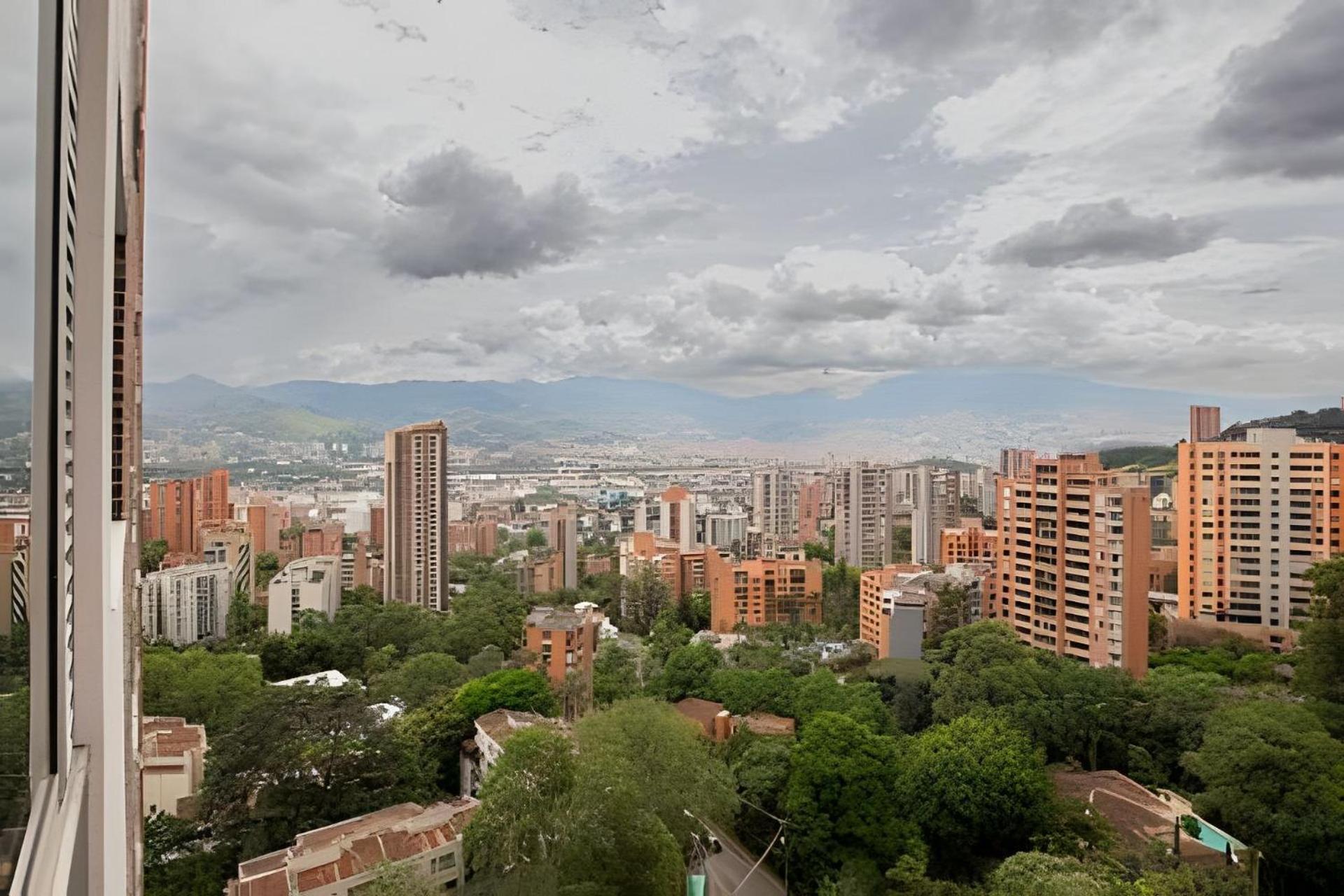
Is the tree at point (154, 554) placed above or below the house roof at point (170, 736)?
above

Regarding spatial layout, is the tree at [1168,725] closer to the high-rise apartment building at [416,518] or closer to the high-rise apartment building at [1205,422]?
the high-rise apartment building at [1205,422]

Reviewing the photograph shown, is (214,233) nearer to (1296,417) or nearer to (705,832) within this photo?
(705,832)

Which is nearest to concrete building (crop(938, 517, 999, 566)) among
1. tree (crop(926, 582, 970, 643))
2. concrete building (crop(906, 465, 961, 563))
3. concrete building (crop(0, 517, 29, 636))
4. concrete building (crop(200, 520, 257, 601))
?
concrete building (crop(906, 465, 961, 563))

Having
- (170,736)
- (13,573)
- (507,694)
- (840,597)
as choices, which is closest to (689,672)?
(507,694)

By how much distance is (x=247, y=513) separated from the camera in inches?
245

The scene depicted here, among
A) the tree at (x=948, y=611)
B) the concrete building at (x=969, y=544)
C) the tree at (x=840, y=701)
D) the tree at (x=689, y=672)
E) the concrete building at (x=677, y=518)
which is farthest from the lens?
the concrete building at (x=677, y=518)

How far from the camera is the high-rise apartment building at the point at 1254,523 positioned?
5.77 metres

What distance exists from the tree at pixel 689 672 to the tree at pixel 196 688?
108 inches

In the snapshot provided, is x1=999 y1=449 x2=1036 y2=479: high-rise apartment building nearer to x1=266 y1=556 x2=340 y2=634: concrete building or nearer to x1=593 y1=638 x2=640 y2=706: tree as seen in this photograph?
x1=593 y1=638 x2=640 y2=706: tree

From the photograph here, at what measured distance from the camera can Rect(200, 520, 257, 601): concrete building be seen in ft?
19.0

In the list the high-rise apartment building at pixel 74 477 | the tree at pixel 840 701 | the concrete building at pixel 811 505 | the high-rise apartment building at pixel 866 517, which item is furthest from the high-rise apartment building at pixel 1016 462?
the high-rise apartment building at pixel 74 477

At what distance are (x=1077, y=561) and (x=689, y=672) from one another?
125 inches

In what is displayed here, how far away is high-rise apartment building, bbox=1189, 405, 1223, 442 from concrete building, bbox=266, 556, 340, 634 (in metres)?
7.24

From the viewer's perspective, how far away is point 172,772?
12.6 ft
